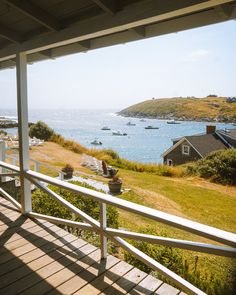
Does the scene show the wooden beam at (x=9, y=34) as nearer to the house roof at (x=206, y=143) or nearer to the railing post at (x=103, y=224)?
the railing post at (x=103, y=224)

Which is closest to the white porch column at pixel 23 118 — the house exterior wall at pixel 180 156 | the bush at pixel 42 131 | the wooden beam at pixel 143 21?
the wooden beam at pixel 143 21

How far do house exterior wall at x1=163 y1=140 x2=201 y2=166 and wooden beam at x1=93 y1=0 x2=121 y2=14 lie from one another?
24.1 metres

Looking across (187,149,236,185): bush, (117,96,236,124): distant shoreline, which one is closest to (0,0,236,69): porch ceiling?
(187,149,236,185): bush

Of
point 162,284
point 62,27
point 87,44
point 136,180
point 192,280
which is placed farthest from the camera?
point 136,180

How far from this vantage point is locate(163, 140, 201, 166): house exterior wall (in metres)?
25.7

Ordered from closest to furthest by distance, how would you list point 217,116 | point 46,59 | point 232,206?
point 46,59 < point 232,206 < point 217,116

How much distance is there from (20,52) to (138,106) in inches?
4712

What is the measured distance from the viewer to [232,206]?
453 inches

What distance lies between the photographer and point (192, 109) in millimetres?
92125

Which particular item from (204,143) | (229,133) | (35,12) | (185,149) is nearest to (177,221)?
(35,12)

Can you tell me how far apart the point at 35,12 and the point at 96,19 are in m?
0.64

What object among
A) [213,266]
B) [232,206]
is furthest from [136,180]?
[213,266]

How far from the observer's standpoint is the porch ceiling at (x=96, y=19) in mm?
2052

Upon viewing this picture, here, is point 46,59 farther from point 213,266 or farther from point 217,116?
point 217,116
